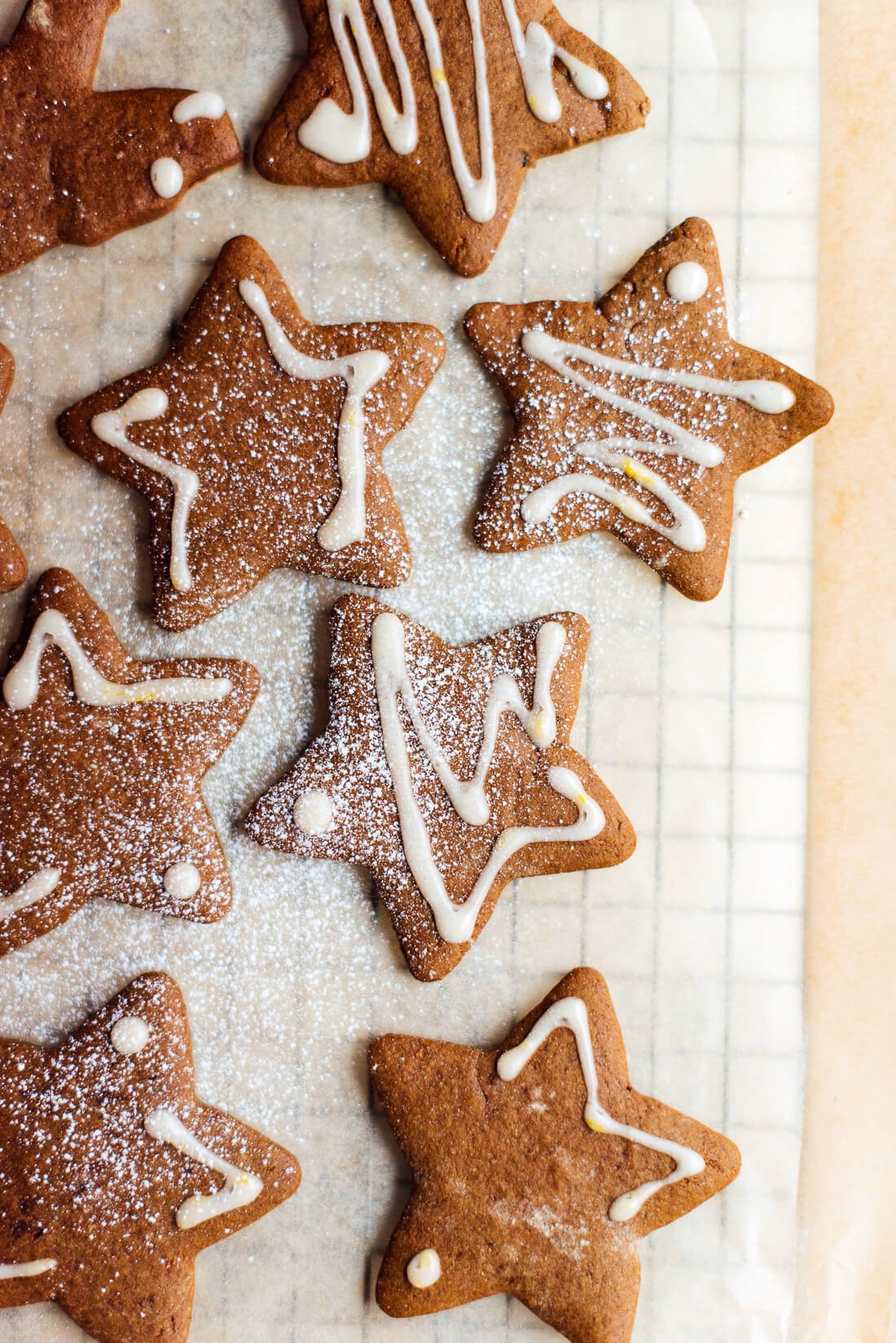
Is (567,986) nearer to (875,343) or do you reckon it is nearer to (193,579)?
(193,579)

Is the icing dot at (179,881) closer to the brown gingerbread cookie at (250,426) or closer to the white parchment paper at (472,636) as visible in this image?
the white parchment paper at (472,636)

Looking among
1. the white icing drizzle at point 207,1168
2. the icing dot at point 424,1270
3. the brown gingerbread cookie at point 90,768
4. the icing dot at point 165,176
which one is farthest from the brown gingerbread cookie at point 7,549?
the icing dot at point 424,1270

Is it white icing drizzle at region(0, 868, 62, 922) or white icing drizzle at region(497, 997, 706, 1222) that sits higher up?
white icing drizzle at region(0, 868, 62, 922)

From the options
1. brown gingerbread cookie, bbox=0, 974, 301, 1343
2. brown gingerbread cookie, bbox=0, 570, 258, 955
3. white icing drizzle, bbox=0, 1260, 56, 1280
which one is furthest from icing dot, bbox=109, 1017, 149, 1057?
white icing drizzle, bbox=0, 1260, 56, 1280

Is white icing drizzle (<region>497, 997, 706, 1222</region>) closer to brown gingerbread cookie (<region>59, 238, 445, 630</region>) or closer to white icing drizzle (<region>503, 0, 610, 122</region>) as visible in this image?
brown gingerbread cookie (<region>59, 238, 445, 630</region>)

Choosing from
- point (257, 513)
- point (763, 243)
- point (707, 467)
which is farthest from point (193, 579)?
point (763, 243)

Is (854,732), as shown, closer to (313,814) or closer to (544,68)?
(313,814)
